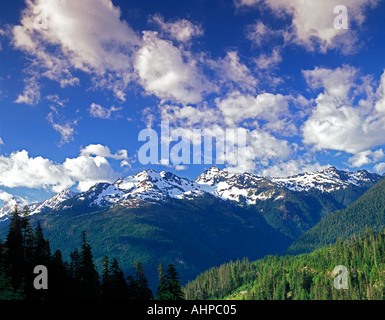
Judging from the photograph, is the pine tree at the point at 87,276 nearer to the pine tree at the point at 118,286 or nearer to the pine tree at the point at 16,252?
the pine tree at the point at 118,286

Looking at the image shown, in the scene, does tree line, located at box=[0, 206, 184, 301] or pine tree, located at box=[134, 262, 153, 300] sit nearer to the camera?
tree line, located at box=[0, 206, 184, 301]

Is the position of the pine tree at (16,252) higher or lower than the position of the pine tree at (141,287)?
higher

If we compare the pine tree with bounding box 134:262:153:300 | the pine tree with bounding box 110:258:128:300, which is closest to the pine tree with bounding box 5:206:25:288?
the pine tree with bounding box 110:258:128:300

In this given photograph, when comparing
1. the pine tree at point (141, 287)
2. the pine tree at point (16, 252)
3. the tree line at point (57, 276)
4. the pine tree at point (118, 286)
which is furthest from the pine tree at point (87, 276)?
the pine tree at point (16, 252)

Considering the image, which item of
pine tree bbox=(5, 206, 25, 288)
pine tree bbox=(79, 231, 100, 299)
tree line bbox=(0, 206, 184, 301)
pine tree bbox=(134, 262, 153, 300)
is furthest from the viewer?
pine tree bbox=(134, 262, 153, 300)

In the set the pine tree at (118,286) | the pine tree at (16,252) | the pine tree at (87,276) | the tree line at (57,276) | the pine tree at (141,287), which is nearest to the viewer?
the tree line at (57,276)

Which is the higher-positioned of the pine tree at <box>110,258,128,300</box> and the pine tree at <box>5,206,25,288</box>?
the pine tree at <box>5,206,25,288</box>

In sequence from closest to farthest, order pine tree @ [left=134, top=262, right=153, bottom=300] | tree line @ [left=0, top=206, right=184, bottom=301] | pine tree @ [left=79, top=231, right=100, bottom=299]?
1. tree line @ [left=0, top=206, right=184, bottom=301]
2. pine tree @ [left=79, top=231, right=100, bottom=299]
3. pine tree @ [left=134, top=262, right=153, bottom=300]

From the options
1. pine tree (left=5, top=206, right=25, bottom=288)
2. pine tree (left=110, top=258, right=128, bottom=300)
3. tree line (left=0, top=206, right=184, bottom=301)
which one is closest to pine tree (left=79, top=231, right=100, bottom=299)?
tree line (left=0, top=206, right=184, bottom=301)

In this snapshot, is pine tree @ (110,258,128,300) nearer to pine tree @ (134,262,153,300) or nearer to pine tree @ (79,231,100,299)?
pine tree @ (79,231,100,299)

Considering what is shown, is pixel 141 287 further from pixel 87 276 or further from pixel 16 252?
pixel 16 252
